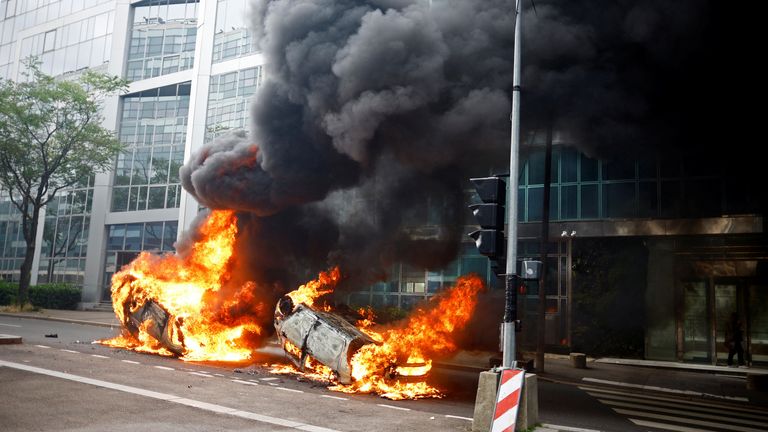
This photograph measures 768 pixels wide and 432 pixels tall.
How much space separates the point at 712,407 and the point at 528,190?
33.6 ft

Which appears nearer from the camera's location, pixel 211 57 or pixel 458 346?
pixel 458 346

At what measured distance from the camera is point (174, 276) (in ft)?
53.2

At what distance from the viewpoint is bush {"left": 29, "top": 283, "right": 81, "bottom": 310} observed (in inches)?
1270

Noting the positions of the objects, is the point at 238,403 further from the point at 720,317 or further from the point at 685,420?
the point at 720,317

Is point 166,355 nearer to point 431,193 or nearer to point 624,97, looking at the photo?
point 431,193

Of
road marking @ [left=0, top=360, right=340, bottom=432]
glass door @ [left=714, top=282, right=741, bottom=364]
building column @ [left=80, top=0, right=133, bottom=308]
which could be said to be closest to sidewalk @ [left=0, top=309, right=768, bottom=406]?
glass door @ [left=714, top=282, right=741, bottom=364]

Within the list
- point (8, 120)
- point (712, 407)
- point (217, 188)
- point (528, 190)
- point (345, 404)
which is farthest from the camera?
point (8, 120)

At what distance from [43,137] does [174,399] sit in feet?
88.3

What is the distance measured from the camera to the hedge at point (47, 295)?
31.9 m

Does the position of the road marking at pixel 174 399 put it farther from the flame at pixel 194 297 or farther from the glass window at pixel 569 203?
the glass window at pixel 569 203

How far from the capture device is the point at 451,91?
43.3ft

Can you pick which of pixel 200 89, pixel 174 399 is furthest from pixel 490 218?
pixel 200 89

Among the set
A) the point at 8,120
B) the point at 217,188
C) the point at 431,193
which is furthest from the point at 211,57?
the point at 431,193

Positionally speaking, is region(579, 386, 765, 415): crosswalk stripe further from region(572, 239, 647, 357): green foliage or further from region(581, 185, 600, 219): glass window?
region(581, 185, 600, 219): glass window
